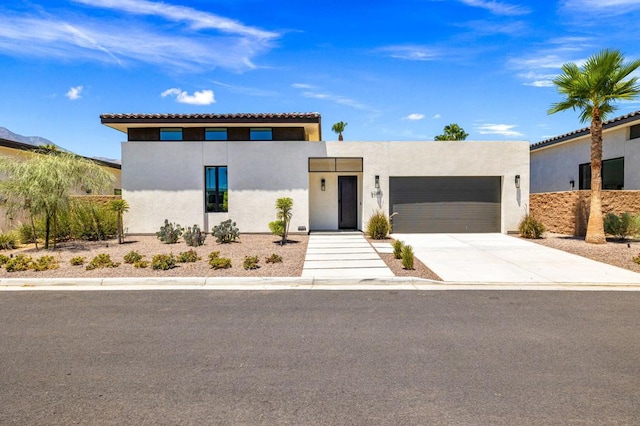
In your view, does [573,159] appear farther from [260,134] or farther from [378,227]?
[260,134]

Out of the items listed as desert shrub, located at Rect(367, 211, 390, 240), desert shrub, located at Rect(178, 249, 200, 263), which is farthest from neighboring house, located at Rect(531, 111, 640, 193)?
desert shrub, located at Rect(178, 249, 200, 263)

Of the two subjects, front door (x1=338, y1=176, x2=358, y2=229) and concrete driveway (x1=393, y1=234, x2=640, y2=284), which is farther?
front door (x1=338, y1=176, x2=358, y2=229)

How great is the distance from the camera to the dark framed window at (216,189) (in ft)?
52.0

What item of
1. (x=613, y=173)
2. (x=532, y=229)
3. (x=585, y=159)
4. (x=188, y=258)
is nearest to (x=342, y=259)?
(x=188, y=258)

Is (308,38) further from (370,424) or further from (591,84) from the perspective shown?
(370,424)

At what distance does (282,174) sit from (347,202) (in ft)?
11.7

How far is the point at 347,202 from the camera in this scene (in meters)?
17.6

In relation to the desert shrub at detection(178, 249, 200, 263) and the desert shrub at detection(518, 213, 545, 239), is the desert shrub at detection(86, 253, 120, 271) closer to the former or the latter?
the desert shrub at detection(178, 249, 200, 263)

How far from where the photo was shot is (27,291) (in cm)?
748

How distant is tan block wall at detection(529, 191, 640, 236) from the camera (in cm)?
1429

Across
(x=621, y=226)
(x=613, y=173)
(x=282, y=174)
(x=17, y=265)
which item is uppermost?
(x=613, y=173)

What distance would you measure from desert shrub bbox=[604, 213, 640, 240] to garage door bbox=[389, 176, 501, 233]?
3.95 meters

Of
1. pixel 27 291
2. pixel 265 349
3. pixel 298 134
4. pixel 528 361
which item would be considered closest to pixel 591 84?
pixel 298 134

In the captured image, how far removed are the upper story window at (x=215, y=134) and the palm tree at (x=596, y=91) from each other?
40.6 ft
